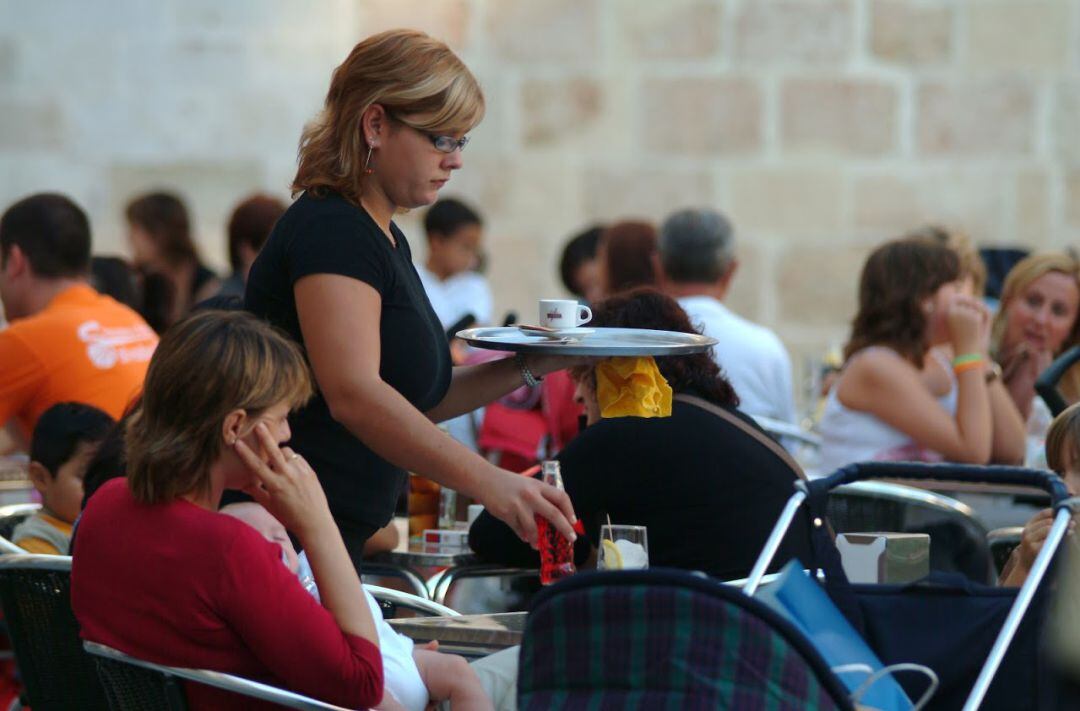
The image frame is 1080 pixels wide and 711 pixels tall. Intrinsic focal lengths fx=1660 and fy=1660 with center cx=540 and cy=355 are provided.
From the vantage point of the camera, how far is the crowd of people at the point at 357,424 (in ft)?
7.95

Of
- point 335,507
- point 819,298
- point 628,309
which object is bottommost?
point 819,298

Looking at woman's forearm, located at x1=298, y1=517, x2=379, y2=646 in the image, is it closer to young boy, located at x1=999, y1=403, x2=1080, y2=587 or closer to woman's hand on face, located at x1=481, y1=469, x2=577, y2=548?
woman's hand on face, located at x1=481, y1=469, x2=577, y2=548

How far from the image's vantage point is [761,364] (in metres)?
5.19

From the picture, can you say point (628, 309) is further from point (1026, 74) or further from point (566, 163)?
point (1026, 74)

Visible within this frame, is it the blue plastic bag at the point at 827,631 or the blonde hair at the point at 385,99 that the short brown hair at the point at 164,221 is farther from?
the blue plastic bag at the point at 827,631

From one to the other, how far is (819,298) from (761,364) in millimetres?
2797

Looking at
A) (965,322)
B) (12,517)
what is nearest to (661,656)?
(12,517)

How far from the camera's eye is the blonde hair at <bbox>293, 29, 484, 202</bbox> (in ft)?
9.08

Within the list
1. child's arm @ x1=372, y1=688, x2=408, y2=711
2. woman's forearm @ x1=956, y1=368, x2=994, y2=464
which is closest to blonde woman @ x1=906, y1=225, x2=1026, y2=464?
woman's forearm @ x1=956, y1=368, x2=994, y2=464

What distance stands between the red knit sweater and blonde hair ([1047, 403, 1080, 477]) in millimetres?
1391

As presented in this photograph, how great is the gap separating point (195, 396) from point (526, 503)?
55 centimetres

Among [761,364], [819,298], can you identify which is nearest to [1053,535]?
[761,364]

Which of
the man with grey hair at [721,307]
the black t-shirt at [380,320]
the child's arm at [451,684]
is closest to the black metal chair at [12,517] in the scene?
the black t-shirt at [380,320]

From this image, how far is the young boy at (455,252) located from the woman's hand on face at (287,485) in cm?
474
